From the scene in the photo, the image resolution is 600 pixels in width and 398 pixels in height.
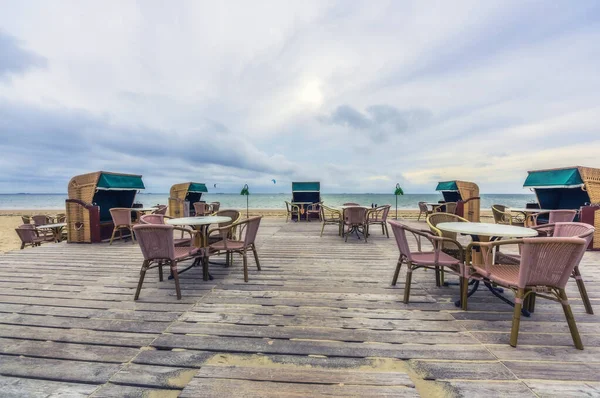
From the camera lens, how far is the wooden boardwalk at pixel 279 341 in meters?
1.27

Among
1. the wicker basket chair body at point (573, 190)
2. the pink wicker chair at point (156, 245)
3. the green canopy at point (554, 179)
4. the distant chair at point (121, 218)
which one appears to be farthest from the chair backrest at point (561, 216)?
the distant chair at point (121, 218)

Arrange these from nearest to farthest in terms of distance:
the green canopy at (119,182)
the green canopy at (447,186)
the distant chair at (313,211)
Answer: the green canopy at (119,182)
the green canopy at (447,186)
the distant chair at (313,211)

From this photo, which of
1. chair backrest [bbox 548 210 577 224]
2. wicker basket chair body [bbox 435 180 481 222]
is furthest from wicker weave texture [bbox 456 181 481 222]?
chair backrest [bbox 548 210 577 224]

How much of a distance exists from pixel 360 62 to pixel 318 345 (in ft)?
29.3

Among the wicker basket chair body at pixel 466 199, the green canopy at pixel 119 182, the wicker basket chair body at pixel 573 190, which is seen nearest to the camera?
the wicker basket chair body at pixel 573 190

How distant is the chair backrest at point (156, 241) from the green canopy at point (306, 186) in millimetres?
8780

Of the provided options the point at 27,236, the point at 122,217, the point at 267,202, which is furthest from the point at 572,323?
the point at 267,202

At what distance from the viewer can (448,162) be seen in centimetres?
2494

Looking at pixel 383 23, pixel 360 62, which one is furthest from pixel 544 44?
pixel 360 62

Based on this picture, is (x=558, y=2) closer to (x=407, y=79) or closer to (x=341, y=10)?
(x=407, y=79)

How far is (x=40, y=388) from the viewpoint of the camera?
4.17 feet

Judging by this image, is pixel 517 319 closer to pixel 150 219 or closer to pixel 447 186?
pixel 150 219

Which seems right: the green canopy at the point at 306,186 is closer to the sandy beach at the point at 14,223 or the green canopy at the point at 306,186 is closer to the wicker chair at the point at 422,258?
the sandy beach at the point at 14,223

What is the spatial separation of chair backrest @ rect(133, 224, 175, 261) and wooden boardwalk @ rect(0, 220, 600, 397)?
0.47 metres
